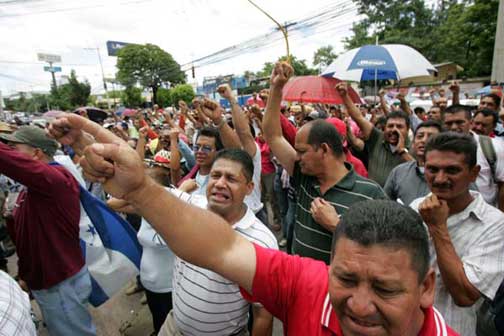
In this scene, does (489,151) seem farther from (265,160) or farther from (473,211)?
(265,160)

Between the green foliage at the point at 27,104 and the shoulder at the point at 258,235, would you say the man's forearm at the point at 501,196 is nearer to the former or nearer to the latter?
the shoulder at the point at 258,235

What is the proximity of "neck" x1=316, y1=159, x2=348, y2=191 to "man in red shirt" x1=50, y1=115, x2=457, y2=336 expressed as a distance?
103cm

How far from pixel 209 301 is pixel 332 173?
1125 mm

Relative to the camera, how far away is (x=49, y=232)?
2.22 meters

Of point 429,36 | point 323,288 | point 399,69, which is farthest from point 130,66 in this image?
point 323,288

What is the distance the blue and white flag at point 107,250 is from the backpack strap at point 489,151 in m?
3.04

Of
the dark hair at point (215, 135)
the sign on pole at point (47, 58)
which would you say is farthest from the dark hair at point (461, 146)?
the sign on pole at point (47, 58)

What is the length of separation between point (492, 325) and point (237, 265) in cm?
144

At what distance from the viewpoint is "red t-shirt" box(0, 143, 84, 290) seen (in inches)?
84.0

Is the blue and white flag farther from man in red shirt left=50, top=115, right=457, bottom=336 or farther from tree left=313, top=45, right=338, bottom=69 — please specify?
tree left=313, top=45, right=338, bottom=69

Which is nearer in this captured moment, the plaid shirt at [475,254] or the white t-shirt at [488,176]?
the plaid shirt at [475,254]

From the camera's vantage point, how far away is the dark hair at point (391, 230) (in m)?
0.89

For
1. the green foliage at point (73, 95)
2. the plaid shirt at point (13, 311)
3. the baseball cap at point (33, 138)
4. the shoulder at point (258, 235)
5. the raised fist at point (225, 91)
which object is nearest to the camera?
the plaid shirt at point (13, 311)

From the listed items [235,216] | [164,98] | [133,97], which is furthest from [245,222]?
[164,98]
